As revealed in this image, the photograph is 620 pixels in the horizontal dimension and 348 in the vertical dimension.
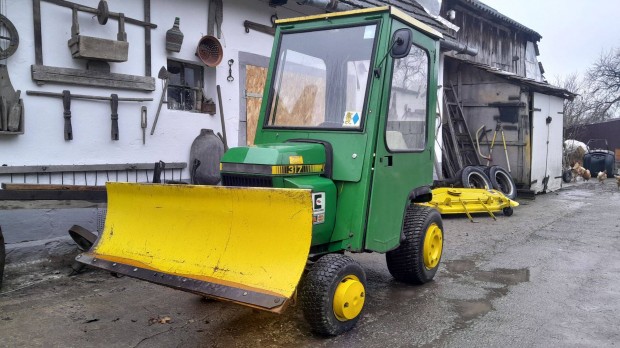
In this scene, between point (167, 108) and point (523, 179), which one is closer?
point (167, 108)

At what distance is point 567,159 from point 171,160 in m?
16.8

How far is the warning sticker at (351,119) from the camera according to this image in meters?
3.83

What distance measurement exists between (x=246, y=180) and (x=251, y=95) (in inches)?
141

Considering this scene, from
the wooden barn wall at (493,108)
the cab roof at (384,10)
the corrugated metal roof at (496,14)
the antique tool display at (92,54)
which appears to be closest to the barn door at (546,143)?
the wooden barn wall at (493,108)

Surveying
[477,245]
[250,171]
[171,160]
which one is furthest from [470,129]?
[250,171]

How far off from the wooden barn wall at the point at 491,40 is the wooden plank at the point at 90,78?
1013cm

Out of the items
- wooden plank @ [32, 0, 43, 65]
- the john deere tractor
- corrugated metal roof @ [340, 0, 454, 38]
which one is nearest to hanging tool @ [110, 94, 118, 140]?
wooden plank @ [32, 0, 43, 65]

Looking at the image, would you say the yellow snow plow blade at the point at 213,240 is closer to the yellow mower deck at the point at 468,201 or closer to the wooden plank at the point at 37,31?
the wooden plank at the point at 37,31

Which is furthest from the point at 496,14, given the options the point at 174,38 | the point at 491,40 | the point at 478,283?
the point at 478,283

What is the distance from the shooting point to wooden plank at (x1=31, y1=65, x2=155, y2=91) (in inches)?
193

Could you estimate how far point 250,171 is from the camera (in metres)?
3.63

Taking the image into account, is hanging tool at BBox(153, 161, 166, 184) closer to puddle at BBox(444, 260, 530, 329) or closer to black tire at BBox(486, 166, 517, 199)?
puddle at BBox(444, 260, 530, 329)

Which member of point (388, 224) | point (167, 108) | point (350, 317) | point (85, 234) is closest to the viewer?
point (350, 317)

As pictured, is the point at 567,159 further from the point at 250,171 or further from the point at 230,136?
the point at 250,171
